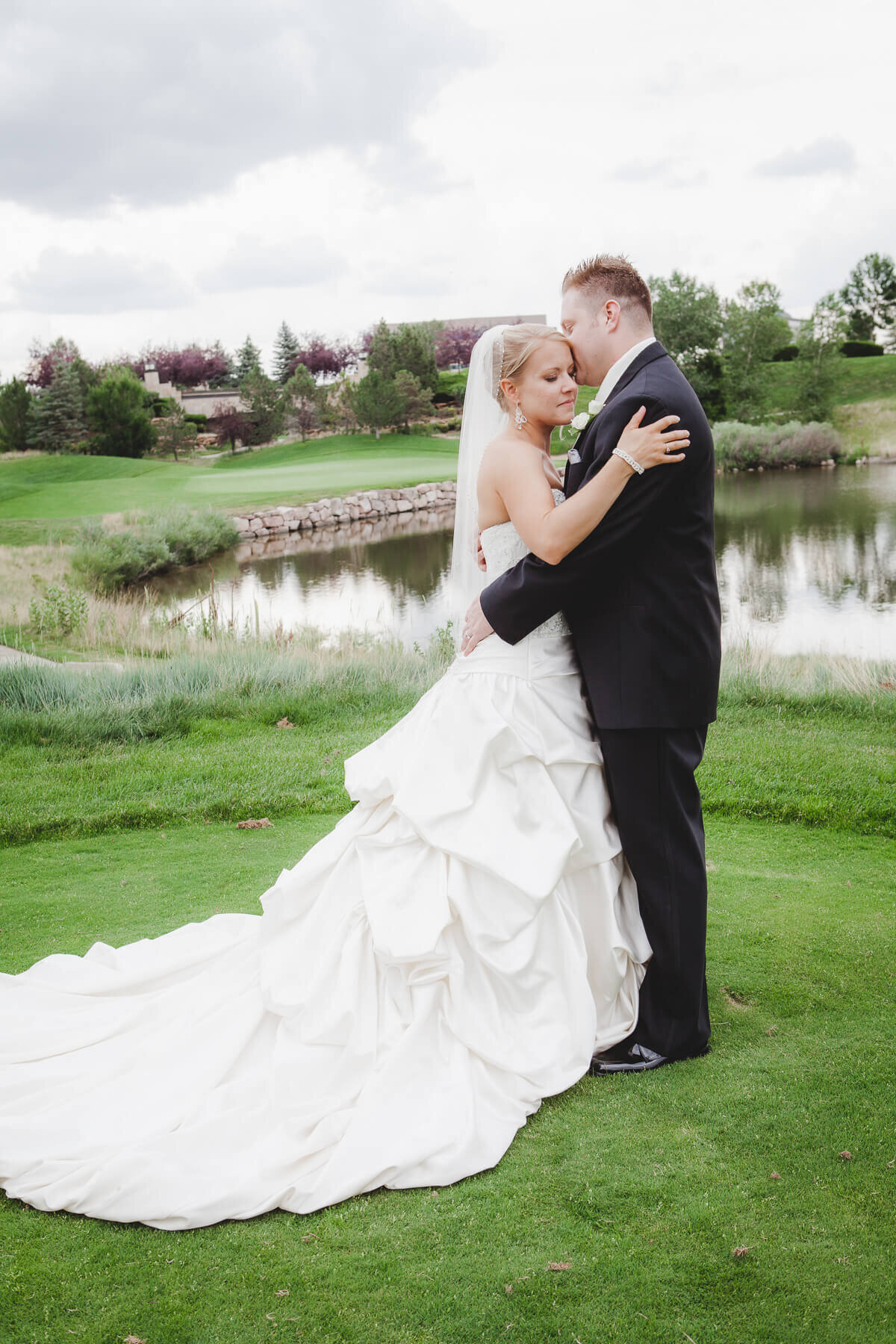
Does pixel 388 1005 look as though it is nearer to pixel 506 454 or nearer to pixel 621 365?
pixel 506 454

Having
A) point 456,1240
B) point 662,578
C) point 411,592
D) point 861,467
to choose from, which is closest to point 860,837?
point 662,578

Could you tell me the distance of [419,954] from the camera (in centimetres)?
290

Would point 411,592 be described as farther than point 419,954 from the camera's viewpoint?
Yes

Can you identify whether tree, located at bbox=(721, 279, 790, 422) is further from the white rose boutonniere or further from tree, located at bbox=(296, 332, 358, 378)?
the white rose boutonniere

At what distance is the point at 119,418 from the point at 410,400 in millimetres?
13100

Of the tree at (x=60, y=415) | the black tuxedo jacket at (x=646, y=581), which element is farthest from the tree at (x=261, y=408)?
the black tuxedo jacket at (x=646, y=581)

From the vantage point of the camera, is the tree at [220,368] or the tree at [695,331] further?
the tree at [220,368]

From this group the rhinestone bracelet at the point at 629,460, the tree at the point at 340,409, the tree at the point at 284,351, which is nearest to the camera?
the rhinestone bracelet at the point at 629,460

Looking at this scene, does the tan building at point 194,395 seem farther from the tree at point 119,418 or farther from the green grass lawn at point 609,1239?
the green grass lawn at point 609,1239

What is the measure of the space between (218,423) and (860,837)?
46.7 m

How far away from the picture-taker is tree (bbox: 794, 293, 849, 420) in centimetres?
4272

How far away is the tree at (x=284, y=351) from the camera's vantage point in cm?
6003

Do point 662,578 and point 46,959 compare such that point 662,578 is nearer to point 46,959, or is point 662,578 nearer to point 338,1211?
point 338,1211

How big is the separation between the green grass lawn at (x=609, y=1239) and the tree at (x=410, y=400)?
43806mm
